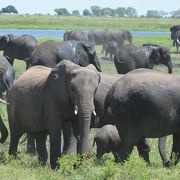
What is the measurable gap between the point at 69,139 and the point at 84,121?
3.02ft

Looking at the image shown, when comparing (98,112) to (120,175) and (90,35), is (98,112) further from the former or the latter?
(90,35)

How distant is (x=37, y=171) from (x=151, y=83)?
6.37 ft

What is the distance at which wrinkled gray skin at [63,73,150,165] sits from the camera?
9742 millimetres

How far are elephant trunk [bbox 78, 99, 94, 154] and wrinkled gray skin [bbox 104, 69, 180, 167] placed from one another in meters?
0.73

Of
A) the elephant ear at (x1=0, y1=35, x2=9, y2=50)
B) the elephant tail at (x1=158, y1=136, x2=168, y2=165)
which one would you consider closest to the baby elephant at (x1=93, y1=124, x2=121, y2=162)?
the elephant tail at (x1=158, y1=136, x2=168, y2=165)

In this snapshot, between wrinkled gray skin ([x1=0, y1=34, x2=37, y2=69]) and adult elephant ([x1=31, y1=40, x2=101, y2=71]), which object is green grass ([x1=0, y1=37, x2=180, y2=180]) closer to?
adult elephant ([x1=31, y1=40, x2=101, y2=71])

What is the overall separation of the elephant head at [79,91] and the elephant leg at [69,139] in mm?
268

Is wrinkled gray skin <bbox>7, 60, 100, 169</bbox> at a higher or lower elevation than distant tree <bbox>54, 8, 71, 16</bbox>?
higher

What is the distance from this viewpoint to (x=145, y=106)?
952 centimetres

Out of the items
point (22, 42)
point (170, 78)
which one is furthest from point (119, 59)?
point (170, 78)

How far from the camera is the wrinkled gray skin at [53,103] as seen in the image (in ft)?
29.8

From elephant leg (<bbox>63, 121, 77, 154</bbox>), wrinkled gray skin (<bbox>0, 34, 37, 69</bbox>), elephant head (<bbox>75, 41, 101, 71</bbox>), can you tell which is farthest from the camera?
wrinkled gray skin (<bbox>0, 34, 37, 69</bbox>)

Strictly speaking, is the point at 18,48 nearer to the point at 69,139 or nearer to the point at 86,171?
the point at 69,139

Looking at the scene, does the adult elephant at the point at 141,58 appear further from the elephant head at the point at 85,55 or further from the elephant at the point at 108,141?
the elephant at the point at 108,141
